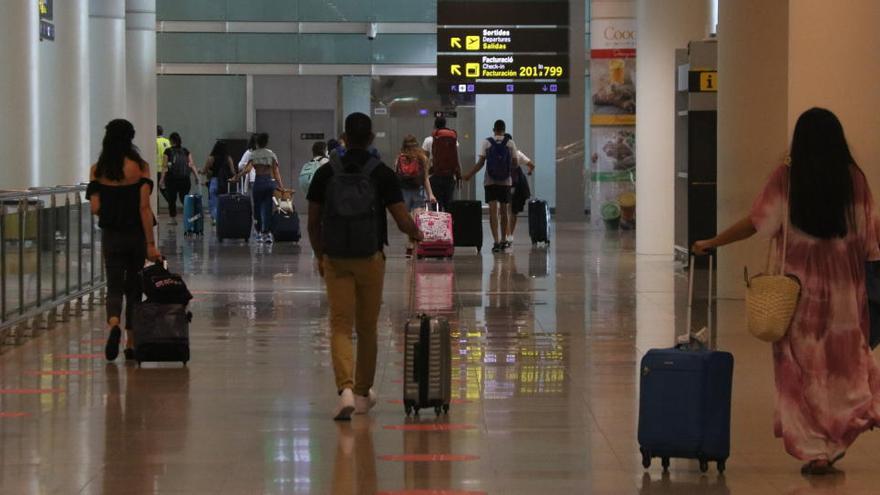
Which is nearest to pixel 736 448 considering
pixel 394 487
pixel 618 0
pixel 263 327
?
pixel 394 487

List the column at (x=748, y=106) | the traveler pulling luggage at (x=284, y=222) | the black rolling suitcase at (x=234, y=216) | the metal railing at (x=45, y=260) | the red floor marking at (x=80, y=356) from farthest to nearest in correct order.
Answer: the black rolling suitcase at (x=234, y=216)
the traveler pulling luggage at (x=284, y=222)
the column at (x=748, y=106)
the metal railing at (x=45, y=260)
the red floor marking at (x=80, y=356)

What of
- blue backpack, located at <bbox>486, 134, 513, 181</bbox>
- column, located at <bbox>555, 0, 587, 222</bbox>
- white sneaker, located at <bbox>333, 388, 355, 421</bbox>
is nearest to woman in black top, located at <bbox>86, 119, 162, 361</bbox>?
white sneaker, located at <bbox>333, 388, 355, 421</bbox>

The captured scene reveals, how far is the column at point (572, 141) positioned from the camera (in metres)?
32.8

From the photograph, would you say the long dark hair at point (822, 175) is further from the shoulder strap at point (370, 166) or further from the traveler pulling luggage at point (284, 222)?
the traveler pulling luggage at point (284, 222)

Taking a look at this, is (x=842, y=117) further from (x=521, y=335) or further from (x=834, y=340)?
(x=834, y=340)

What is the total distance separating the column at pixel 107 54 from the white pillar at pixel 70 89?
3.49 m

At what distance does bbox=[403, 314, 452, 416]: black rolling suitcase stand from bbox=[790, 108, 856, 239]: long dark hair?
237 centimetres

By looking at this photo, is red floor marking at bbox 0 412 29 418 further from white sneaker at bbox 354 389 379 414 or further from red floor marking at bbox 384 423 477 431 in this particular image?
red floor marking at bbox 384 423 477 431

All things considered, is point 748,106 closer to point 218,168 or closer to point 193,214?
point 193,214

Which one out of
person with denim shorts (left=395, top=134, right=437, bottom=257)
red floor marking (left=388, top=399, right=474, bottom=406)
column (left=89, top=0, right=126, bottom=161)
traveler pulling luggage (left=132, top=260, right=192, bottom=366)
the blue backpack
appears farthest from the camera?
column (left=89, top=0, right=126, bottom=161)

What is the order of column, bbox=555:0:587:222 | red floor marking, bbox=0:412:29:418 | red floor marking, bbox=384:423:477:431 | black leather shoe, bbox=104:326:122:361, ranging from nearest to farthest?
red floor marking, bbox=384:423:477:431 < red floor marking, bbox=0:412:29:418 < black leather shoe, bbox=104:326:122:361 < column, bbox=555:0:587:222

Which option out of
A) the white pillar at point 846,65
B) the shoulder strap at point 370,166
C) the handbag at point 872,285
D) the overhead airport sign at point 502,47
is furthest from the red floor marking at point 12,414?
the overhead airport sign at point 502,47

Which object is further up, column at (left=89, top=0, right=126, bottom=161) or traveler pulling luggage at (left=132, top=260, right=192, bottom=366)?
column at (left=89, top=0, right=126, bottom=161)

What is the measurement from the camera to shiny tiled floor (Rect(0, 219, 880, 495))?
291 inches
